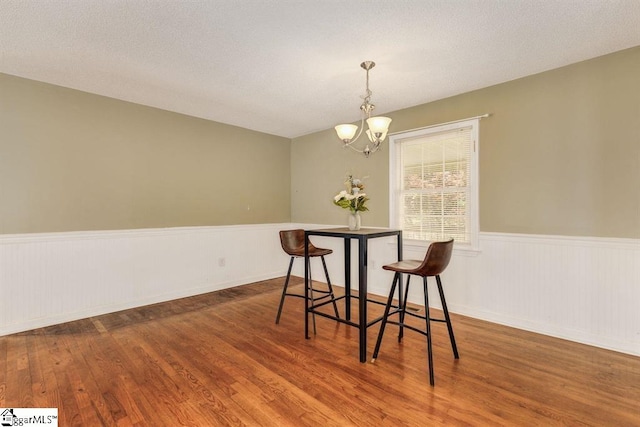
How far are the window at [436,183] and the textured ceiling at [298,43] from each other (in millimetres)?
498

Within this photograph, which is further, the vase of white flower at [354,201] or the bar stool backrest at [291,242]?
the bar stool backrest at [291,242]

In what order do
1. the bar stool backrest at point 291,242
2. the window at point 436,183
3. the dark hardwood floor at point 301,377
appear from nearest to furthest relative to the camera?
the dark hardwood floor at point 301,377 < the bar stool backrest at point 291,242 < the window at point 436,183

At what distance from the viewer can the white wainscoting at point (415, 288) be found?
2506 mm

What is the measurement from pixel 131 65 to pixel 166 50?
0.49 meters

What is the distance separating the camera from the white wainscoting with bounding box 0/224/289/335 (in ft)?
9.39

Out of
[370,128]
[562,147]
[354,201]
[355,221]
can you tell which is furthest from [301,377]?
[562,147]

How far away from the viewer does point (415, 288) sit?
370cm

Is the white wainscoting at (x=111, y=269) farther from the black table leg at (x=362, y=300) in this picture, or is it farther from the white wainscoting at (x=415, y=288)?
the black table leg at (x=362, y=300)

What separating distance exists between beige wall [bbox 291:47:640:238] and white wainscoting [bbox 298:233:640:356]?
139 millimetres

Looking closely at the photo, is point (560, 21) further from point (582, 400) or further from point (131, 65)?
point (131, 65)

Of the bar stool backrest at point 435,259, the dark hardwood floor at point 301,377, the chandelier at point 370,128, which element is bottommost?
the dark hardwood floor at point 301,377

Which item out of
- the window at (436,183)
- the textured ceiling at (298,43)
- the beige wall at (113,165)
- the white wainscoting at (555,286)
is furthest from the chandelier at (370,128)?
the beige wall at (113,165)

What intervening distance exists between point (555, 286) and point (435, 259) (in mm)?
1507

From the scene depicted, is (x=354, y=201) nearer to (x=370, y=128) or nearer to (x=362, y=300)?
(x=370, y=128)
